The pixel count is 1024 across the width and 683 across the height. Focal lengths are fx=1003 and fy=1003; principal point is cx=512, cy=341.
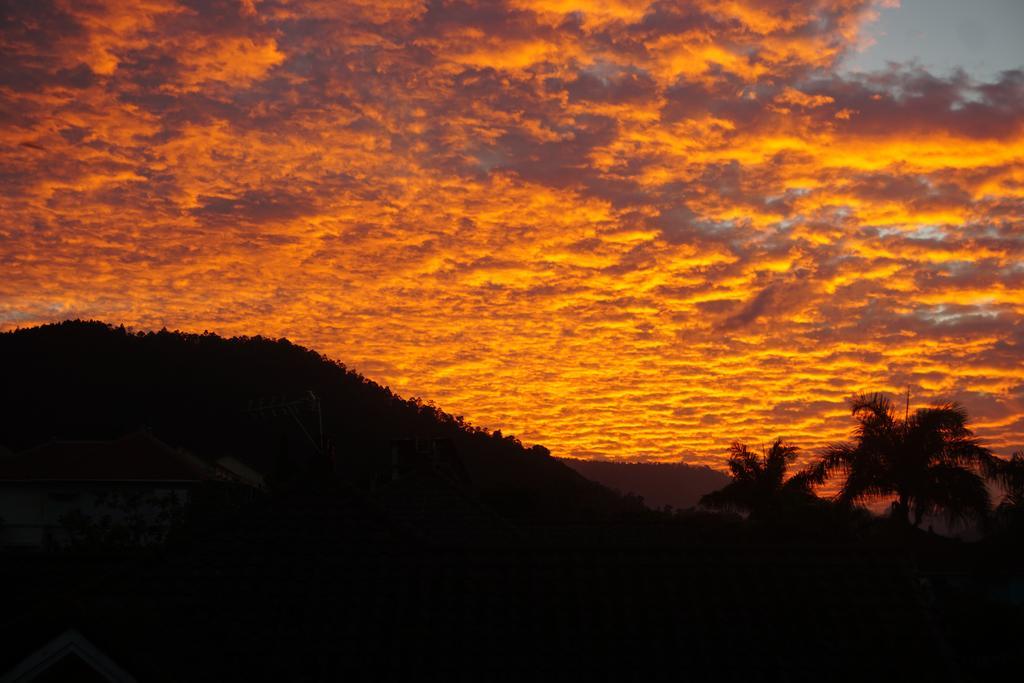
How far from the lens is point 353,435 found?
104m

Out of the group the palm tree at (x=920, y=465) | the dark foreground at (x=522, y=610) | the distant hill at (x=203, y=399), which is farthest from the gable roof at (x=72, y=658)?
the distant hill at (x=203, y=399)

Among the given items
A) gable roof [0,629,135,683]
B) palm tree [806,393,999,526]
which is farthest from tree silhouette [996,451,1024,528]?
gable roof [0,629,135,683]

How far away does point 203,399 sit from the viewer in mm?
104625

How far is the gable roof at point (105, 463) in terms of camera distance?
2630 inches

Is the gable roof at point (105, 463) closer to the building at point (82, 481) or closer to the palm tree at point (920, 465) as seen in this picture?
the building at point (82, 481)

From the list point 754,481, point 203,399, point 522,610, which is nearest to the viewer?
point 522,610

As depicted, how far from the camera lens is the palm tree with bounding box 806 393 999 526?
38125 millimetres

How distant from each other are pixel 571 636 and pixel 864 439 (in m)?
28.7

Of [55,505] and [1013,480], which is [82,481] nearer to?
[55,505]

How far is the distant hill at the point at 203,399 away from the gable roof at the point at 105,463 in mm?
20020

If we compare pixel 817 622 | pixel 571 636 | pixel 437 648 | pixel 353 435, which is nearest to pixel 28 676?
pixel 437 648

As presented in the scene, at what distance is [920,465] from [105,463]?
2075 inches

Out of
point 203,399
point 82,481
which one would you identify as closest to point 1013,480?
point 82,481

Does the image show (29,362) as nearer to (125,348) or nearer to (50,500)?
(125,348)
